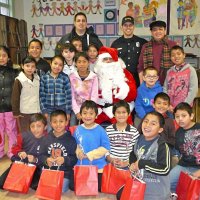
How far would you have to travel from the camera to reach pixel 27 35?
21.1 ft

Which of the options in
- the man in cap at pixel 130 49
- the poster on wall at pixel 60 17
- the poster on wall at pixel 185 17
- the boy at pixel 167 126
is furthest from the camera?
the poster on wall at pixel 60 17

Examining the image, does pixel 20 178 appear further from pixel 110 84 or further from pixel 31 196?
pixel 110 84

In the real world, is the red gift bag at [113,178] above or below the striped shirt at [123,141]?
below

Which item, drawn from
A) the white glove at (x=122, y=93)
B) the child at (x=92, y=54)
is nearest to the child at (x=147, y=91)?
the white glove at (x=122, y=93)

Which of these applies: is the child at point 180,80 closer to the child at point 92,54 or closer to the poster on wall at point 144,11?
the child at point 92,54

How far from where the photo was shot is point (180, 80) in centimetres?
299

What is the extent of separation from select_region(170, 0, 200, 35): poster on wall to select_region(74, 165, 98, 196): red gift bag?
440cm

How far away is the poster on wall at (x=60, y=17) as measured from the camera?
6.19m

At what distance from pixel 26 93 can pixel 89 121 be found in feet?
2.89

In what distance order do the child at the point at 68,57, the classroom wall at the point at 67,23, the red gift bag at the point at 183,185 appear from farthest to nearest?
the classroom wall at the point at 67,23, the child at the point at 68,57, the red gift bag at the point at 183,185

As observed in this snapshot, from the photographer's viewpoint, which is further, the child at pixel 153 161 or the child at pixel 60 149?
the child at pixel 60 149

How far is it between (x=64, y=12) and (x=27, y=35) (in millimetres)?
944

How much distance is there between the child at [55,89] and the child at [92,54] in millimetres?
377

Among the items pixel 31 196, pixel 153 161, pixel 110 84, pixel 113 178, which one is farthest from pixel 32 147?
pixel 153 161
